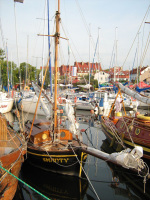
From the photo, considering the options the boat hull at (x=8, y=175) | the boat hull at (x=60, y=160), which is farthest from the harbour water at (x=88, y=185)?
the boat hull at (x=8, y=175)

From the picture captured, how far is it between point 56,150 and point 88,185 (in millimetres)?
2544

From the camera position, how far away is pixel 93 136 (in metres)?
18.8

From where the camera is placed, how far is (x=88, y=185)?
998 cm

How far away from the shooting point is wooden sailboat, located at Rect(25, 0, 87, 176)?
33.0ft

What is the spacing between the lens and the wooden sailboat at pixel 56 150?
10.1m

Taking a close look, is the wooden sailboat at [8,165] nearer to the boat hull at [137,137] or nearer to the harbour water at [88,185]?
the harbour water at [88,185]

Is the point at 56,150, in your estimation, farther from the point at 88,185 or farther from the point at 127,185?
the point at 127,185

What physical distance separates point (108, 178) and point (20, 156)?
5291 mm

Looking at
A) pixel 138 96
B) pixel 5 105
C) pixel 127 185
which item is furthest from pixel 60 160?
pixel 5 105

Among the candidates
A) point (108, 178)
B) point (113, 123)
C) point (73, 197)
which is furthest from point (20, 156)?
point (113, 123)

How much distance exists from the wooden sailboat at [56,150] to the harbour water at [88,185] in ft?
1.76

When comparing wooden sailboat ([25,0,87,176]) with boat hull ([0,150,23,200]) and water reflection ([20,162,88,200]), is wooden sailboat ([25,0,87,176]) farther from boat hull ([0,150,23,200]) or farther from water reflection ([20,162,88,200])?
boat hull ([0,150,23,200])

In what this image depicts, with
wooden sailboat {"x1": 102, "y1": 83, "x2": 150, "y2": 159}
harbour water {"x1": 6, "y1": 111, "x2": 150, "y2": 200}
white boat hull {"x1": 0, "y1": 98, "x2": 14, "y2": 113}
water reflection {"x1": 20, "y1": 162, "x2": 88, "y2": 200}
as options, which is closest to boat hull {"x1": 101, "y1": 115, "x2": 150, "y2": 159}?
wooden sailboat {"x1": 102, "y1": 83, "x2": 150, "y2": 159}

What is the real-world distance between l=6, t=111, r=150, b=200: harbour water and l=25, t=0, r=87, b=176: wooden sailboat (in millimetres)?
535
